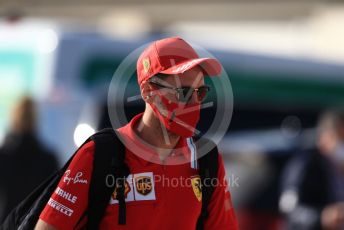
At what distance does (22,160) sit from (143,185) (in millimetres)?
3125

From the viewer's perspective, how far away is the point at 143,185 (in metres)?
3.26

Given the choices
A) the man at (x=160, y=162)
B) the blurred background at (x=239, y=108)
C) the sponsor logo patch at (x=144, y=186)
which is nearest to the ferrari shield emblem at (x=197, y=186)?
the man at (x=160, y=162)

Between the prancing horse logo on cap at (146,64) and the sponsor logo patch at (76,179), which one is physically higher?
the prancing horse logo on cap at (146,64)

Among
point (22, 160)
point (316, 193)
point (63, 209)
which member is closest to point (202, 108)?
point (63, 209)

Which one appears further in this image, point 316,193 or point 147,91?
point 316,193

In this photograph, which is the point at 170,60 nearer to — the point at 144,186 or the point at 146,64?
the point at 146,64

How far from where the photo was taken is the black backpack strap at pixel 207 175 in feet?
11.0

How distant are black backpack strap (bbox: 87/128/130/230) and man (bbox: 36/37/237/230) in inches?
0.9

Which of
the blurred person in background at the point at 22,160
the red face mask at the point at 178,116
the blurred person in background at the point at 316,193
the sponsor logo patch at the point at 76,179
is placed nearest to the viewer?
the sponsor logo patch at the point at 76,179

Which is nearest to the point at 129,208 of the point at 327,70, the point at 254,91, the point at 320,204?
the point at 320,204

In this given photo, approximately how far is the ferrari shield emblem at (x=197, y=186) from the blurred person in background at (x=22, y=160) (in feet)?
9.50

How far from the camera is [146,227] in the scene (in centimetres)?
322

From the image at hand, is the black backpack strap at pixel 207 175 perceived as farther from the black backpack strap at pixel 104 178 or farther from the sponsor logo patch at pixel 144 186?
the black backpack strap at pixel 104 178

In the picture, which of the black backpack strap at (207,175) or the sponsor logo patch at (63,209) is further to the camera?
the black backpack strap at (207,175)
